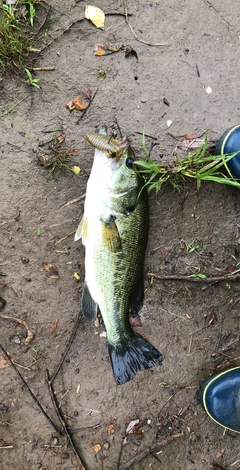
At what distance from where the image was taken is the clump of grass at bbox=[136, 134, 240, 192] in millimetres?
3260

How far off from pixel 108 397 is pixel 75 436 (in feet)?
1.43

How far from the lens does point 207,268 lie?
→ 362 cm

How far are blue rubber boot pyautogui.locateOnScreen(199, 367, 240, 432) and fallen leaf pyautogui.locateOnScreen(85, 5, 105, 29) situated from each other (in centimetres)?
333

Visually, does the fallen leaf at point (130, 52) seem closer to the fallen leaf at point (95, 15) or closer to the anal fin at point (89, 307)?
the fallen leaf at point (95, 15)

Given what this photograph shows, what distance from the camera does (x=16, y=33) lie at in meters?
3.23

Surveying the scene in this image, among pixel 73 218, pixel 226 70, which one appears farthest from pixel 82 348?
pixel 226 70

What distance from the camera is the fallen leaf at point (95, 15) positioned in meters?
3.33

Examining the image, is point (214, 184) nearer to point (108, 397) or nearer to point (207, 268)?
point (207, 268)

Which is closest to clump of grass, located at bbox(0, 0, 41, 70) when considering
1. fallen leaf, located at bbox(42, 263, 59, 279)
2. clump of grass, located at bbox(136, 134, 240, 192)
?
clump of grass, located at bbox(136, 134, 240, 192)

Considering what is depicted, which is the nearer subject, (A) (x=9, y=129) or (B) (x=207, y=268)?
(A) (x=9, y=129)

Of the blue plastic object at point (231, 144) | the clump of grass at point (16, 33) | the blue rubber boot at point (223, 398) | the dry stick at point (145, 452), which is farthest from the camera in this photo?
the blue rubber boot at point (223, 398)

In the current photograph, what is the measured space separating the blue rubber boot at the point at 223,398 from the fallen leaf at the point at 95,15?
3.33 m

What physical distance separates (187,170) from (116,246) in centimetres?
97

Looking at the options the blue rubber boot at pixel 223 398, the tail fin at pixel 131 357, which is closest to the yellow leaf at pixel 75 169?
the tail fin at pixel 131 357
